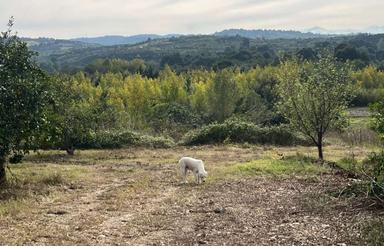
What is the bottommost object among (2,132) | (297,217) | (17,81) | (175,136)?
(175,136)

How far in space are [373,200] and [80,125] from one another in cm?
2081

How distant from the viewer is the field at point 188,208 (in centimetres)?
1092

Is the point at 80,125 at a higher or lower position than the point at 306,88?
lower

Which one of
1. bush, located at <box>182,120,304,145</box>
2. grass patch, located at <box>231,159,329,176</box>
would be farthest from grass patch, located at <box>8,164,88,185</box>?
bush, located at <box>182,120,304,145</box>

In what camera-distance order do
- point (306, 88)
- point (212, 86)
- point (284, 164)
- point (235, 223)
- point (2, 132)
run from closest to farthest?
point (235, 223) → point (2, 132) → point (284, 164) → point (306, 88) → point (212, 86)

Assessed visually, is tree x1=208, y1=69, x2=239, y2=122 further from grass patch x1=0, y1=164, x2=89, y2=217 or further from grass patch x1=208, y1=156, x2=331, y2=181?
grass patch x1=0, y1=164, x2=89, y2=217

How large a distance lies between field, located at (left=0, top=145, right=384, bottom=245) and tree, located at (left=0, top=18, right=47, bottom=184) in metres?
1.66

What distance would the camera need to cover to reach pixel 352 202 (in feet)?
44.7

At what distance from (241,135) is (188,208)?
2442 cm

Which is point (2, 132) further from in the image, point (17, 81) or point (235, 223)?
point (235, 223)

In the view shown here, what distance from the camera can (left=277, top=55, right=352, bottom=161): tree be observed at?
24781 mm

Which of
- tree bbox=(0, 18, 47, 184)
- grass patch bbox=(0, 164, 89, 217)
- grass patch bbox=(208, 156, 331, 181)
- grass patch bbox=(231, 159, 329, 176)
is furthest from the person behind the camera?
grass patch bbox=(231, 159, 329, 176)

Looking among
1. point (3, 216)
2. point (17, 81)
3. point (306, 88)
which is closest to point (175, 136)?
point (306, 88)

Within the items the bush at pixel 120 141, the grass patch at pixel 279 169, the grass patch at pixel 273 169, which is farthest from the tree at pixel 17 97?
the bush at pixel 120 141
